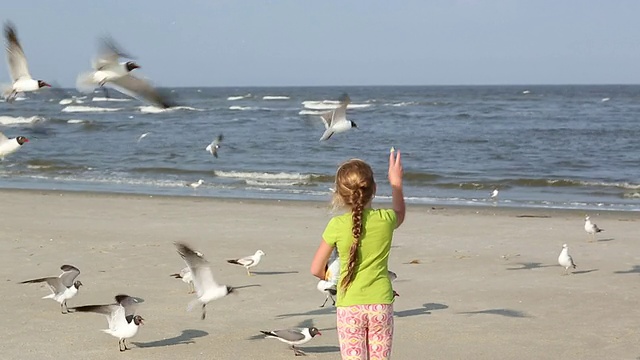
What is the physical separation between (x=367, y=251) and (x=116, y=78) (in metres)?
4.16

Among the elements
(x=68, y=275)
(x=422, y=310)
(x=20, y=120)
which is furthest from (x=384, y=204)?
(x=20, y=120)

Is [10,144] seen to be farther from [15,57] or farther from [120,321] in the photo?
[120,321]

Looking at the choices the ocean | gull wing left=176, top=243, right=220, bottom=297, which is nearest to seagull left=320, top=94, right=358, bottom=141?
the ocean

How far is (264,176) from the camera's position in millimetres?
21250

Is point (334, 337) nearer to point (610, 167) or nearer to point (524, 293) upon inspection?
point (524, 293)

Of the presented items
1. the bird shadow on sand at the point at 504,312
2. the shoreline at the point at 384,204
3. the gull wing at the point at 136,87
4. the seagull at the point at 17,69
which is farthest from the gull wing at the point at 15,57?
the shoreline at the point at 384,204

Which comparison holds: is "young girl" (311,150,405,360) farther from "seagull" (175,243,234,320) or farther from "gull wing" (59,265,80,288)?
"gull wing" (59,265,80,288)

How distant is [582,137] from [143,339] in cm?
2794

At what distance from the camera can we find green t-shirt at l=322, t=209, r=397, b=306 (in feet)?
13.2

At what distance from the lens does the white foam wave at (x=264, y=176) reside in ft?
67.9

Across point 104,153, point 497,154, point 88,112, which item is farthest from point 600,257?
point 88,112

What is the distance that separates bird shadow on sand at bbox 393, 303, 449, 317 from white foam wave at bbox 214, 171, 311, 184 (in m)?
12.7

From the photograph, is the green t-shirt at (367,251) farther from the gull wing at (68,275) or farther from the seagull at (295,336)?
the gull wing at (68,275)

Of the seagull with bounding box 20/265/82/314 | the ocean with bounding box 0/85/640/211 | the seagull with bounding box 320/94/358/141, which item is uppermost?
the seagull with bounding box 320/94/358/141
